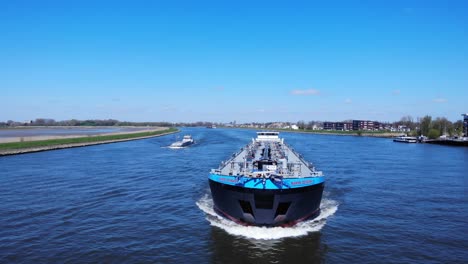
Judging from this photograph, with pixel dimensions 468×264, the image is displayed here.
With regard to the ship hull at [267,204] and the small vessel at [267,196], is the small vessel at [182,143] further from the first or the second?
the ship hull at [267,204]

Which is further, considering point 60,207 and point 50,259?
point 60,207

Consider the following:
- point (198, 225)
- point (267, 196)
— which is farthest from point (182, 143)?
point (267, 196)

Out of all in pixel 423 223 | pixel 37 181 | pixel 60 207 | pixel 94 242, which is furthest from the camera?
pixel 37 181

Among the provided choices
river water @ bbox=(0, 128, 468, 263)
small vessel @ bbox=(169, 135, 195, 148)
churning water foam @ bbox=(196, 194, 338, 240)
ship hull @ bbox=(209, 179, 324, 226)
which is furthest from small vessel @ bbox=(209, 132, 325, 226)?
small vessel @ bbox=(169, 135, 195, 148)

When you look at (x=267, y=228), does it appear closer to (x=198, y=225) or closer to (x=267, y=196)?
(x=267, y=196)

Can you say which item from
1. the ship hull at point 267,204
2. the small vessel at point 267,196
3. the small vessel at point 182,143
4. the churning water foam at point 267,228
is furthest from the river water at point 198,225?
the small vessel at point 182,143

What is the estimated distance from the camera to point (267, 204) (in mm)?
19984

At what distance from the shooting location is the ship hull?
19.8 meters

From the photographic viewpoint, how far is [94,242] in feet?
63.3

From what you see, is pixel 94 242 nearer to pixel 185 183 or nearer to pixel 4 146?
pixel 185 183

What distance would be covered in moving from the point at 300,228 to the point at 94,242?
40.8ft

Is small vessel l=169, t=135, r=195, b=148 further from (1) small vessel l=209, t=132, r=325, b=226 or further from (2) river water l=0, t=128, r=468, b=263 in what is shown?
(1) small vessel l=209, t=132, r=325, b=226

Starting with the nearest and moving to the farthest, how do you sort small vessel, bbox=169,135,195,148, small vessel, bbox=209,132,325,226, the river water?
the river water, small vessel, bbox=209,132,325,226, small vessel, bbox=169,135,195,148

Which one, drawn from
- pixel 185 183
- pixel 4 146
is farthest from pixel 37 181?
pixel 4 146
